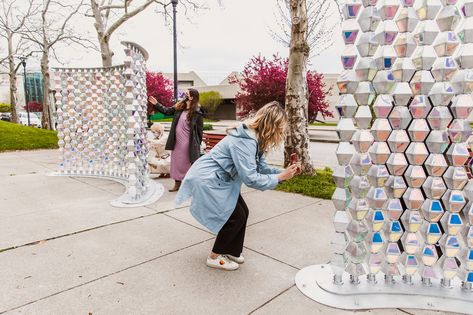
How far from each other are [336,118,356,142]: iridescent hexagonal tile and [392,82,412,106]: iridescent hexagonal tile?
1.14 feet

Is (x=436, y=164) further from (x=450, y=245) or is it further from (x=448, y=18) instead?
(x=448, y=18)

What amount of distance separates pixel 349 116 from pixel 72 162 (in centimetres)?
661

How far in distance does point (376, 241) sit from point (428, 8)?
1.67m

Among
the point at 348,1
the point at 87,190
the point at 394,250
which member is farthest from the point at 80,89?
the point at 394,250

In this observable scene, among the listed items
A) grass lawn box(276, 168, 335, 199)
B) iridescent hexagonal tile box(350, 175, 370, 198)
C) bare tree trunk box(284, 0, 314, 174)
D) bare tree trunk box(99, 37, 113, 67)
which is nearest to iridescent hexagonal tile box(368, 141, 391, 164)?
iridescent hexagonal tile box(350, 175, 370, 198)

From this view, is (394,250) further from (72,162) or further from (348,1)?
(72,162)

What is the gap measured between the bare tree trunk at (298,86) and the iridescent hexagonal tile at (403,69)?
4652mm

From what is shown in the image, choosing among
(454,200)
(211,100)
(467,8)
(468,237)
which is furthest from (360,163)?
(211,100)

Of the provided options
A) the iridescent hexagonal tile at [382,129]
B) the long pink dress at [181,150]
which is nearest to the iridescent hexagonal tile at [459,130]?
the iridescent hexagonal tile at [382,129]

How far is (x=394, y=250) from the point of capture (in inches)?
102

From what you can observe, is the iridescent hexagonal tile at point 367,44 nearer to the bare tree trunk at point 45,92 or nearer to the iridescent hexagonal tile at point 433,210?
the iridescent hexagonal tile at point 433,210

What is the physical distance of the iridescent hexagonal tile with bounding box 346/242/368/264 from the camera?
2572 mm

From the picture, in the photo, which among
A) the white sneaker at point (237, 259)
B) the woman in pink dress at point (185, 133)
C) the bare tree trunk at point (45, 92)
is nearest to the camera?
the white sneaker at point (237, 259)

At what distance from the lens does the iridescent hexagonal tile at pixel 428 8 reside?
2303mm
